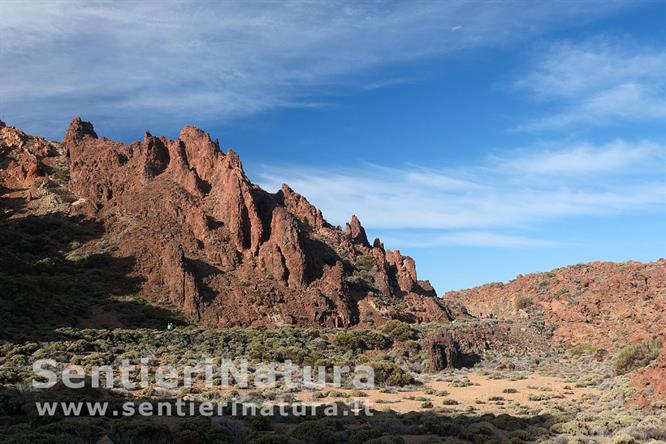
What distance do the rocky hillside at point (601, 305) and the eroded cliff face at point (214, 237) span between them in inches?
476

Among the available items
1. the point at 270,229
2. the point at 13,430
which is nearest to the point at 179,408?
the point at 13,430

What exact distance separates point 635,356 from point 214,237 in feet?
138

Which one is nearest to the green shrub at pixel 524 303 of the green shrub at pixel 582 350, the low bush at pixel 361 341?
the green shrub at pixel 582 350

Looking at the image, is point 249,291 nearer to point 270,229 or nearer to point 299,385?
point 270,229

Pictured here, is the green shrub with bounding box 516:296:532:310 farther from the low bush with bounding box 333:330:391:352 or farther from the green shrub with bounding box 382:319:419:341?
the low bush with bounding box 333:330:391:352

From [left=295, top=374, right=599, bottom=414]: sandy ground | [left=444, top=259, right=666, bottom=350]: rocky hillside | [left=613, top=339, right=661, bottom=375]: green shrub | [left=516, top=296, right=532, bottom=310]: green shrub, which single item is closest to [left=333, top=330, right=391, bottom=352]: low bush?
[left=295, top=374, right=599, bottom=414]: sandy ground

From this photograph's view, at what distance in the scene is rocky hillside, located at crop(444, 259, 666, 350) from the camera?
45656 millimetres

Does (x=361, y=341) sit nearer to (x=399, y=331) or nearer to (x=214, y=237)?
(x=399, y=331)

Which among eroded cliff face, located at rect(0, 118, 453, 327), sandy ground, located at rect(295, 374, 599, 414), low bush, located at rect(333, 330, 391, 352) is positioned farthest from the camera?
eroded cliff face, located at rect(0, 118, 453, 327)

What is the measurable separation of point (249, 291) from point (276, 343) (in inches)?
496

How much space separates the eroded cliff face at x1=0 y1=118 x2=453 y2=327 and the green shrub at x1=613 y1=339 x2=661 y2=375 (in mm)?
26160

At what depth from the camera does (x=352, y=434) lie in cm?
1675

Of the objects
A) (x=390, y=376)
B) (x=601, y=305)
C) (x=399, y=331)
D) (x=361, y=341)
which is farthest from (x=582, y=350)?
(x=390, y=376)

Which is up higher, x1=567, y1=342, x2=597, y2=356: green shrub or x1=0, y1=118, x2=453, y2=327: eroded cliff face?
x1=0, y1=118, x2=453, y2=327: eroded cliff face
